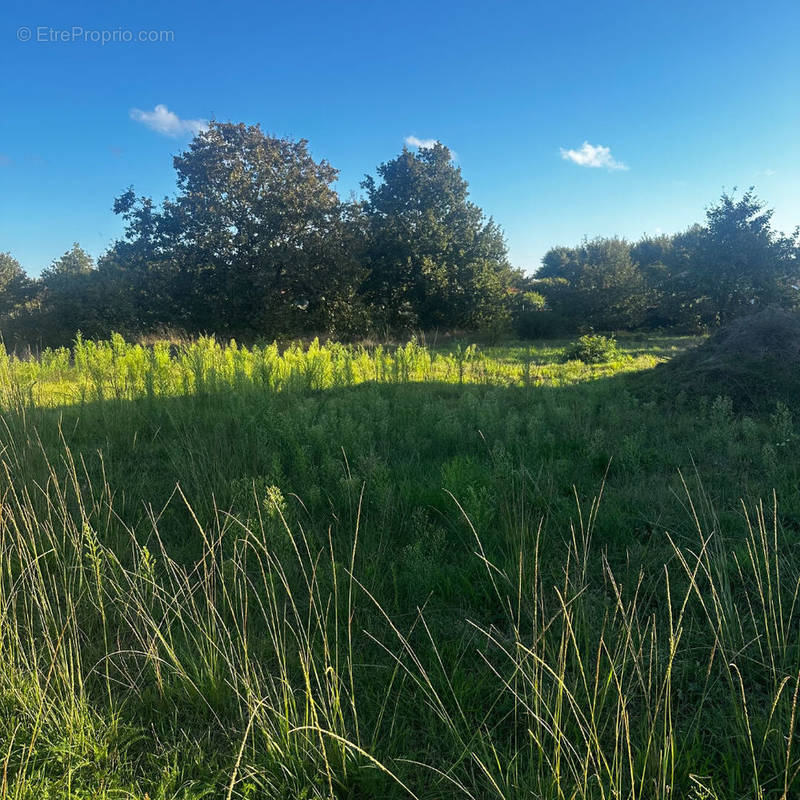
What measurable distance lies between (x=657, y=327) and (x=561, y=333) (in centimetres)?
604

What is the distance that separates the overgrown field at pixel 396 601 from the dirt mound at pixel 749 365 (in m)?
0.44

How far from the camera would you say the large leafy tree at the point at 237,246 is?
19.6 m

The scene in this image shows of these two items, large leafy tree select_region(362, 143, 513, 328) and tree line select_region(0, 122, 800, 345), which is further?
large leafy tree select_region(362, 143, 513, 328)

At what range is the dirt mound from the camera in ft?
18.4

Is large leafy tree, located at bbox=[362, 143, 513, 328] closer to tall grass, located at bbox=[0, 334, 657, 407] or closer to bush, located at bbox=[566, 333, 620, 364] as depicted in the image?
bush, located at bbox=[566, 333, 620, 364]

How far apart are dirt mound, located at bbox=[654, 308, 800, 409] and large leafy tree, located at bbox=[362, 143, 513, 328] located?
50.0ft

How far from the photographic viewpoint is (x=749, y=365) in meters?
6.17

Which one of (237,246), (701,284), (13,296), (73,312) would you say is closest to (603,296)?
(701,284)

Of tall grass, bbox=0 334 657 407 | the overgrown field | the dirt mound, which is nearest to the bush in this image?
tall grass, bbox=0 334 657 407

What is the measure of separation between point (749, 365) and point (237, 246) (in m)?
18.9

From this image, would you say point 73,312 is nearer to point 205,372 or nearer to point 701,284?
point 205,372

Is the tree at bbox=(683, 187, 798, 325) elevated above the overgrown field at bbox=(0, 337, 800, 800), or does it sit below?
above

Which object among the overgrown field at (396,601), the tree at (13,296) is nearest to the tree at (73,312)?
the tree at (13,296)

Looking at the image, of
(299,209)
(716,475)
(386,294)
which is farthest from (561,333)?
(716,475)
